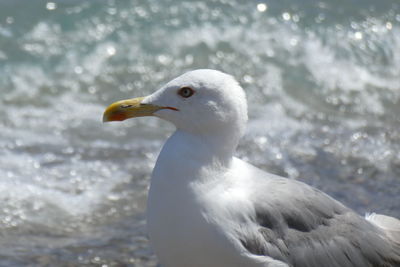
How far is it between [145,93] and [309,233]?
5.30 metres

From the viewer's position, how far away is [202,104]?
380cm

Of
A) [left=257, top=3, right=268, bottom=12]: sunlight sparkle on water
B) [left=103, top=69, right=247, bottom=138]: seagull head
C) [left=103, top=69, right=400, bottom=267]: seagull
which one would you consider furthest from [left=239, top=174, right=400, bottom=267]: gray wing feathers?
[left=257, top=3, right=268, bottom=12]: sunlight sparkle on water

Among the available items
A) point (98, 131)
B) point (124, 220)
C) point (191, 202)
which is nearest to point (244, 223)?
point (191, 202)

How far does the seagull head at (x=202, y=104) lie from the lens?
3.79 m

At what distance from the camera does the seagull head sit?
379cm

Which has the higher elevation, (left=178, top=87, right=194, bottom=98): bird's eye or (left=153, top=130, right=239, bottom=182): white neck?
(left=178, top=87, right=194, bottom=98): bird's eye

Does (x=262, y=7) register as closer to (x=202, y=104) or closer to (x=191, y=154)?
(x=202, y=104)

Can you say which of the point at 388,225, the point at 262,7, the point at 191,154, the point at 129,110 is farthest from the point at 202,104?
the point at 262,7

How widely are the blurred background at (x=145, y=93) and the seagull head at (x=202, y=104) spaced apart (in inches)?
56.3

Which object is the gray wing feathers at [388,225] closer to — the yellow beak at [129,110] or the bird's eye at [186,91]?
the bird's eye at [186,91]

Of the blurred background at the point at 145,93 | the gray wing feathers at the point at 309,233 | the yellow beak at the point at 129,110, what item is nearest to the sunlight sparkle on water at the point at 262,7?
the blurred background at the point at 145,93

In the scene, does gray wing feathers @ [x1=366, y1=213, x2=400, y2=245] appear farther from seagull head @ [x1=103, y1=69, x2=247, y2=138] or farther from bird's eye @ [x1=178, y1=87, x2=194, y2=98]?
bird's eye @ [x1=178, y1=87, x2=194, y2=98]

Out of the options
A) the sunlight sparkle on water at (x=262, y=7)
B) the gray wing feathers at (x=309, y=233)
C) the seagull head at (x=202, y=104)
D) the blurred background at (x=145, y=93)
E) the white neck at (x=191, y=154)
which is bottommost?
the gray wing feathers at (x=309, y=233)

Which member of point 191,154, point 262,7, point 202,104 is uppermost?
point 262,7
